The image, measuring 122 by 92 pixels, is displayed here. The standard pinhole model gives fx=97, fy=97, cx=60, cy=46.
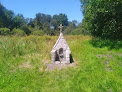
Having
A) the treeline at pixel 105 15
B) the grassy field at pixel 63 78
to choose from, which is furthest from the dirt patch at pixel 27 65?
A: the treeline at pixel 105 15

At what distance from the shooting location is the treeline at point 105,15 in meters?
7.79

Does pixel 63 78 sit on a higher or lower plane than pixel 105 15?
lower

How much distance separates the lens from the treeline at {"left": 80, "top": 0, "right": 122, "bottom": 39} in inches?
307

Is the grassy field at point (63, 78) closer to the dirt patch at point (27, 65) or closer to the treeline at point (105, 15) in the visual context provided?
the dirt patch at point (27, 65)

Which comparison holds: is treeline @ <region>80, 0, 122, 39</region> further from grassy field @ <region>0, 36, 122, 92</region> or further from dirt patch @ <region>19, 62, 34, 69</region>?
dirt patch @ <region>19, 62, 34, 69</region>

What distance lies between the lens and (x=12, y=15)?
34.5m

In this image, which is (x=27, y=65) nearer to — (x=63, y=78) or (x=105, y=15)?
(x=63, y=78)

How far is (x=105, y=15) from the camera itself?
9328 millimetres

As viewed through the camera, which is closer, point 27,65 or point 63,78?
point 63,78

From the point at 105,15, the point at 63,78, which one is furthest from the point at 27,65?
the point at 105,15

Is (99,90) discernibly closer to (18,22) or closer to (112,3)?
(112,3)

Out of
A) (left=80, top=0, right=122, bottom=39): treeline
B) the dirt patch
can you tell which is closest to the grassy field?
the dirt patch

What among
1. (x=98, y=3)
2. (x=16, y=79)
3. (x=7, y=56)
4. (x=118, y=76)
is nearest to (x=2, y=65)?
(x=7, y=56)

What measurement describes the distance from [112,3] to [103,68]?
18.9 ft
